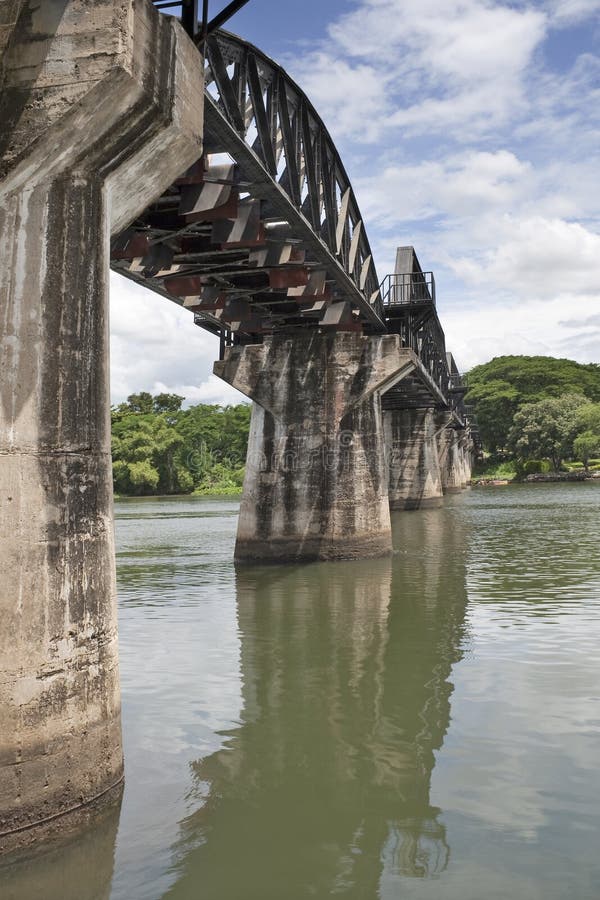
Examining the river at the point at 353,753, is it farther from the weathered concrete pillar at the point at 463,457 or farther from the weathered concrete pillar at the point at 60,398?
the weathered concrete pillar at the point at 463,457

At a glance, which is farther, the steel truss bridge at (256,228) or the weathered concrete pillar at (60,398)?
the steel truss bridge at (256,228)

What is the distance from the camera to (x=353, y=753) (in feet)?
26.9

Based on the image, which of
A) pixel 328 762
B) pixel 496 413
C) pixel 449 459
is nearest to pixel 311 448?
pixel 328 762

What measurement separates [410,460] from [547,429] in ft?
173

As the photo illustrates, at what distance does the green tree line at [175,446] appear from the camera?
101 meters

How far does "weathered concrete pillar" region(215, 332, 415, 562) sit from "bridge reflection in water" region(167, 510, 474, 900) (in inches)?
315

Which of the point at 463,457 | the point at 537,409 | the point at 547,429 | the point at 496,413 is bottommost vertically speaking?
the point at 463,457

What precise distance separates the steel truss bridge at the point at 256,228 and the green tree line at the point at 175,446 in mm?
76038

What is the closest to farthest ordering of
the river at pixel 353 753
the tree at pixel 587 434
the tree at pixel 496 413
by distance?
the river at pixel 353 753, the tree at pixel 587 434, the tree at pixel 496 413

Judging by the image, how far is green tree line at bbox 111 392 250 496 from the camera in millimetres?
101062

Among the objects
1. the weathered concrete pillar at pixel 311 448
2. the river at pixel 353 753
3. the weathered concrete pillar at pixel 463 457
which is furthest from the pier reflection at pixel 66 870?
the weathered concrete pillar at pixel 463 457

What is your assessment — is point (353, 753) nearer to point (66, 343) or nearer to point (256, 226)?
point (66, 343)

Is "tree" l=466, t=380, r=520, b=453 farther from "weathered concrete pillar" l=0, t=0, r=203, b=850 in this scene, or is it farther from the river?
"weathered concrete pillar" l=0, t=0, r=203, b=850

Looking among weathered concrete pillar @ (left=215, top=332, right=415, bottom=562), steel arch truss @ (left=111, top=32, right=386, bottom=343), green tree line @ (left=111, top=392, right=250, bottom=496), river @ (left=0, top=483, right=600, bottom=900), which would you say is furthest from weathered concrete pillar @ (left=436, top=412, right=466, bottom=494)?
river @ (left=0, top=483, right=600, bottom=900)
